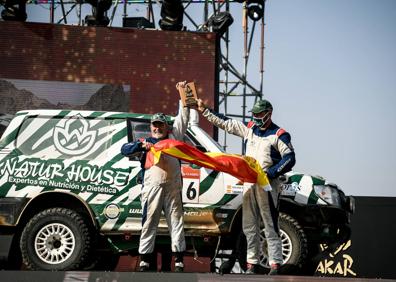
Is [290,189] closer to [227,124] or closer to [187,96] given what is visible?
[227,124]

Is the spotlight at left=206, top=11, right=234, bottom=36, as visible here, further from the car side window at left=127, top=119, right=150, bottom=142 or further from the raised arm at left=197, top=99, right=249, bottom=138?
the raised arm at left=197, top=99, right=249, bottom=138

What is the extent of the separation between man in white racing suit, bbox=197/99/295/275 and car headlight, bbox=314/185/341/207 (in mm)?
1036

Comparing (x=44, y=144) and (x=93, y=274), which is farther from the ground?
(x=44, y=144)

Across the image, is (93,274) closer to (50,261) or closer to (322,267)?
(50,261)

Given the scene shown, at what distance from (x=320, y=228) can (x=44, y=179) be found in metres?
3.49

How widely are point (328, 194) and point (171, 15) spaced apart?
34.6 feet

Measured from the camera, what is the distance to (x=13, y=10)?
2092 cm

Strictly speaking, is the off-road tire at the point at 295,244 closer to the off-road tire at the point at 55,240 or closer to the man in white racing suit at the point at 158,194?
the man in white racing suit at the point at 158,194

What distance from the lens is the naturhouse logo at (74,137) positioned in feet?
37.0

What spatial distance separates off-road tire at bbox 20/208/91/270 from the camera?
1068 cm

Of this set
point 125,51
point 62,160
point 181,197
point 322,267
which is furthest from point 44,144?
point 125,51

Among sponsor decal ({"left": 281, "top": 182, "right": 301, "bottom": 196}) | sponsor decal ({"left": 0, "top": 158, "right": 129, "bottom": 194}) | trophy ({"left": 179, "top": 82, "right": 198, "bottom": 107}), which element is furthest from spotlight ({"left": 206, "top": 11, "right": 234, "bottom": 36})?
trophy ({"left": 179, "top": 82, "right": 198, "bottom": 107})

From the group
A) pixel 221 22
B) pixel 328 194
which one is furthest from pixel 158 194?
pixel 221 22

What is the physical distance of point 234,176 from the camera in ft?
33.8
